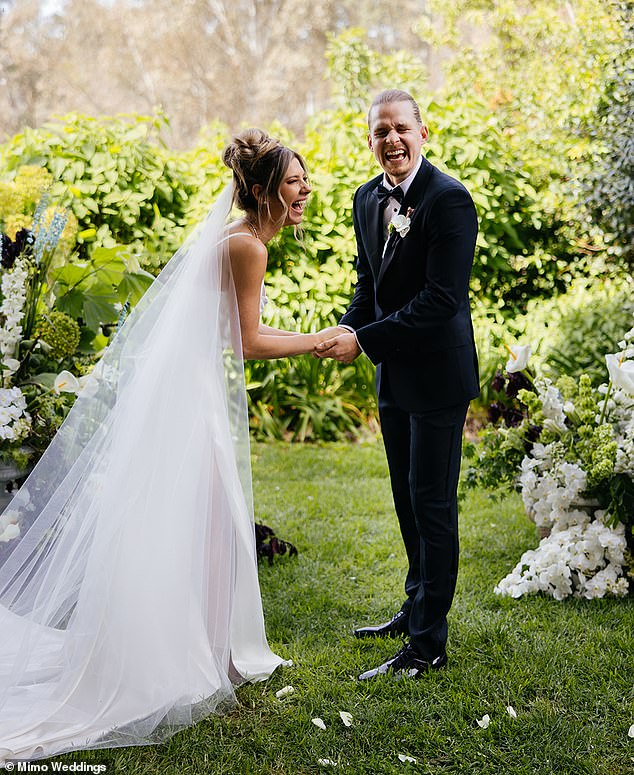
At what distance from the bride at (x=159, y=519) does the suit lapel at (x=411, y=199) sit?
1.09 ft

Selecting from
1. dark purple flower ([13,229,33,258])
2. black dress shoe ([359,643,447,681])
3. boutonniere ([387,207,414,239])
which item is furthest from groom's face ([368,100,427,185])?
black dress shoe ([359,643,447,681])

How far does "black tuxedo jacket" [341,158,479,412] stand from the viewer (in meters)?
2.71

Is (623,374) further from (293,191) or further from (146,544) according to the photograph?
(146,544)

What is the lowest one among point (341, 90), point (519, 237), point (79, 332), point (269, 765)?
point (269, 765)

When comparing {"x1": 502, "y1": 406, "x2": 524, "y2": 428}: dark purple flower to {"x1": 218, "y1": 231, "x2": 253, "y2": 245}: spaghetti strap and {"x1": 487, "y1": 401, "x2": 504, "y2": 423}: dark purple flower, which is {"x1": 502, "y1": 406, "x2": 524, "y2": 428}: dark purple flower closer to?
{"x1": 487, "y1": 401, "x2": 504, "y2": 423}: dark purple flower

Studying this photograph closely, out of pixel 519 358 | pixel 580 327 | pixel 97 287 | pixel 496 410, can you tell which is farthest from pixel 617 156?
pixel 97 287

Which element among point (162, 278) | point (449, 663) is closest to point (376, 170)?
point (162, 278)

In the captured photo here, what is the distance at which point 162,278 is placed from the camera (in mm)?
2896

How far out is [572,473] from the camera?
3.54 metres

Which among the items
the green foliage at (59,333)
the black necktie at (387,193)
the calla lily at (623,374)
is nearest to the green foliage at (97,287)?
the green foliage at (59,333)

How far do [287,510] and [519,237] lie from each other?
10.1 feet

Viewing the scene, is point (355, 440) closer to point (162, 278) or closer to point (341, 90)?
point (162, 278)

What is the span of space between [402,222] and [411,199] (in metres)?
0.10

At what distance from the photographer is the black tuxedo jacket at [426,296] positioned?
2705 millimetres
